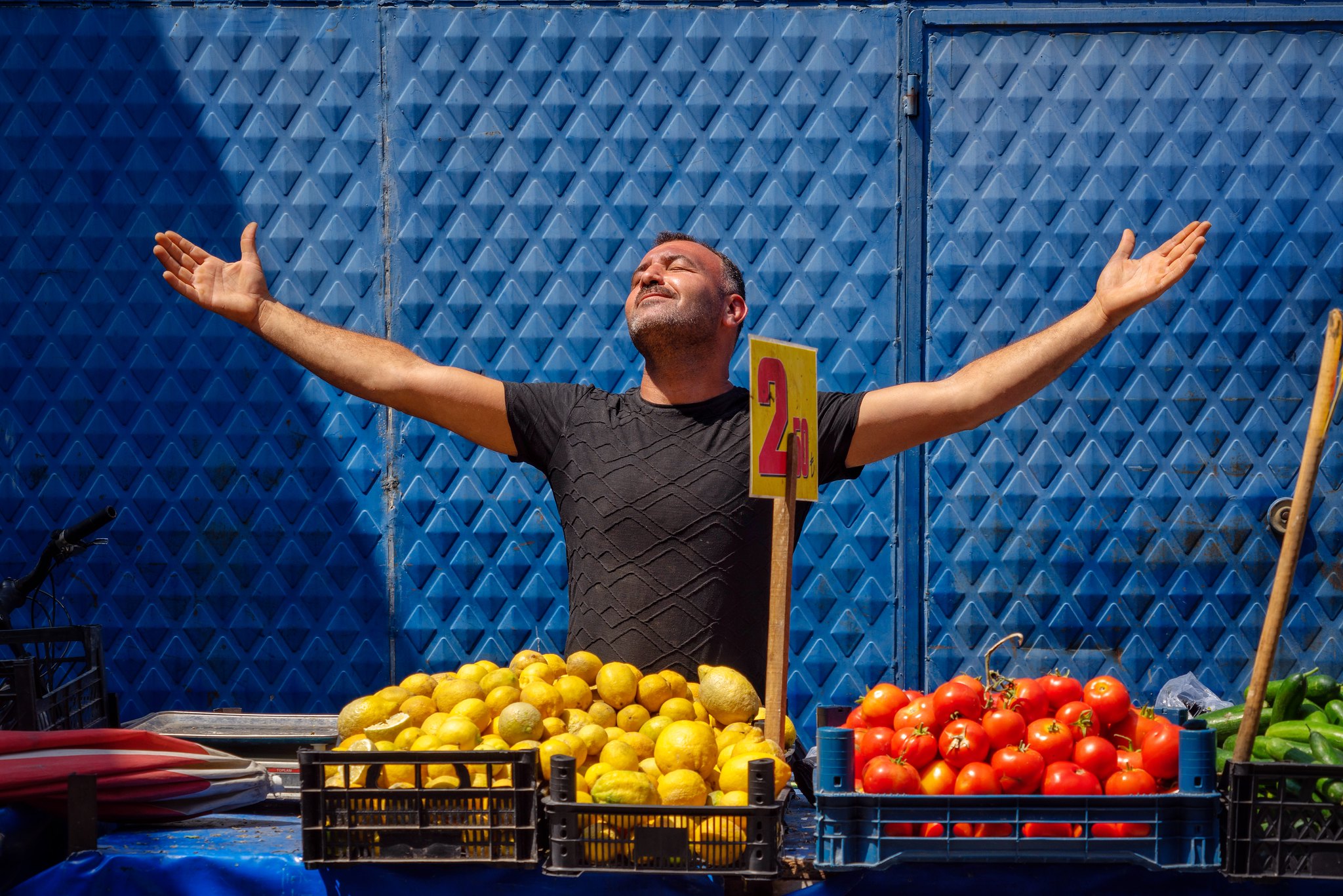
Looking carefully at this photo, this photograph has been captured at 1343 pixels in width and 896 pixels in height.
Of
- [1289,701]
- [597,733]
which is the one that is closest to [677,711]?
[597,733]

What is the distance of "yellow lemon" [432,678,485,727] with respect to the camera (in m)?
2.24

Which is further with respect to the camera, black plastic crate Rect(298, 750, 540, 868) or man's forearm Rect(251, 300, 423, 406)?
man's forearm Rect(251, 300, 423, 406)

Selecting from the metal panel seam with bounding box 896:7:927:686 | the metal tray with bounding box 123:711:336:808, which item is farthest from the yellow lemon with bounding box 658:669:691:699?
the metal panel seam with bounding box 896:7:927:686

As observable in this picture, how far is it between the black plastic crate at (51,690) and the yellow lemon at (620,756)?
4.39ft

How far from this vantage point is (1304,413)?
15.1ft

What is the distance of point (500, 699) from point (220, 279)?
1298 mm

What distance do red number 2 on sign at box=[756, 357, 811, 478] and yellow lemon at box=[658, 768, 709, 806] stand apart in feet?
1.98

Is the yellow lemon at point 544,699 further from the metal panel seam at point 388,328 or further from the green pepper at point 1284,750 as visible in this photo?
the metal panel seam at point 388,328

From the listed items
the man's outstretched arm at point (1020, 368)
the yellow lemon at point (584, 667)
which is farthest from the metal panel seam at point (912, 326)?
the yellow lemon at point (584, 667)

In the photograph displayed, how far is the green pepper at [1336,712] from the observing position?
3303mm

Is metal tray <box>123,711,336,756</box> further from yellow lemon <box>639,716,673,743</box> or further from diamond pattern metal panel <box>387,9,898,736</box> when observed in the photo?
diamond pattern metal panel <box>387,9,898,736</box>

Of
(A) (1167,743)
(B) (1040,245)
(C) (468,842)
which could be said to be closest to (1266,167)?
(B) (1040,245)

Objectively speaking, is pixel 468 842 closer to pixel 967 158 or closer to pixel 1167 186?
pixel 967 158

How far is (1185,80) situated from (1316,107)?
1.80 feet
